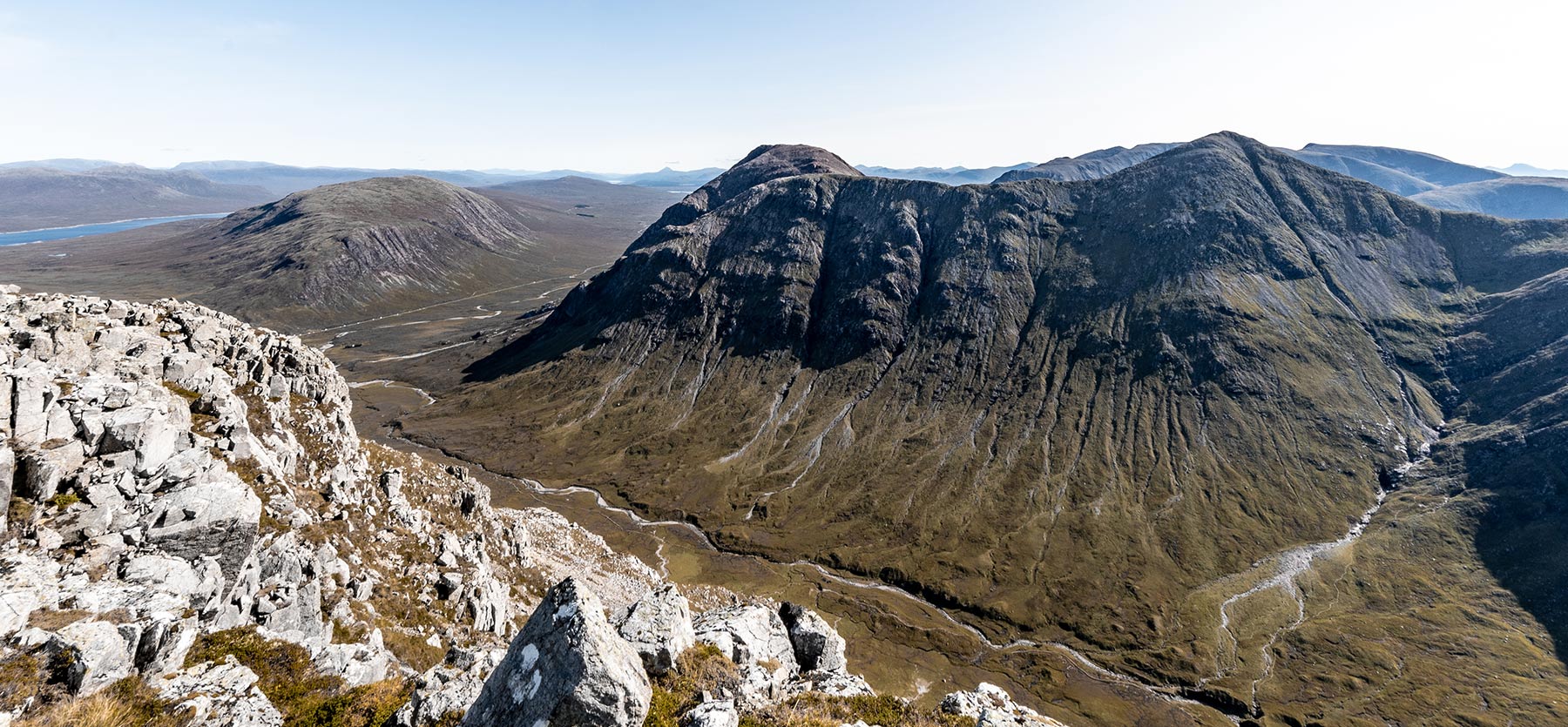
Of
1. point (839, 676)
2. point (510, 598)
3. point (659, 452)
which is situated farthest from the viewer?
point (659, 452)

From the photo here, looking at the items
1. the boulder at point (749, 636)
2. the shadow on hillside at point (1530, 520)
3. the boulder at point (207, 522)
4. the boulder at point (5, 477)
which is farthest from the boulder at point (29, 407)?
the shadow on hillside at point (1530, 520)

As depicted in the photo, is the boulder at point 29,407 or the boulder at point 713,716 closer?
the boulder at point 713,716

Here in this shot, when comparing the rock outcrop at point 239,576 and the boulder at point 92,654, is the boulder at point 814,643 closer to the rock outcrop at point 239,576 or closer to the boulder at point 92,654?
the rock outcrop at point 239,576

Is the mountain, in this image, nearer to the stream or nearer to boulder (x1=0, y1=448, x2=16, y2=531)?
the stream

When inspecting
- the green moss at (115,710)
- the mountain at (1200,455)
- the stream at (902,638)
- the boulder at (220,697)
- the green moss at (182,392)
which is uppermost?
the green moss at (182,392)

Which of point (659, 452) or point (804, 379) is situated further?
point (804, 379)

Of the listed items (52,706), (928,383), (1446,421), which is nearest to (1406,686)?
(1446,421)

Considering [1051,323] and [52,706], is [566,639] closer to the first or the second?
[52,706]

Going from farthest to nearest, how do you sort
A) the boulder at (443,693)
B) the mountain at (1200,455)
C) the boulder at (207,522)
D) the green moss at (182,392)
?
the mountain at (1200,455) → the green moss at (182,392) → the boulder at (207,522) → the boulder at (443,693)
